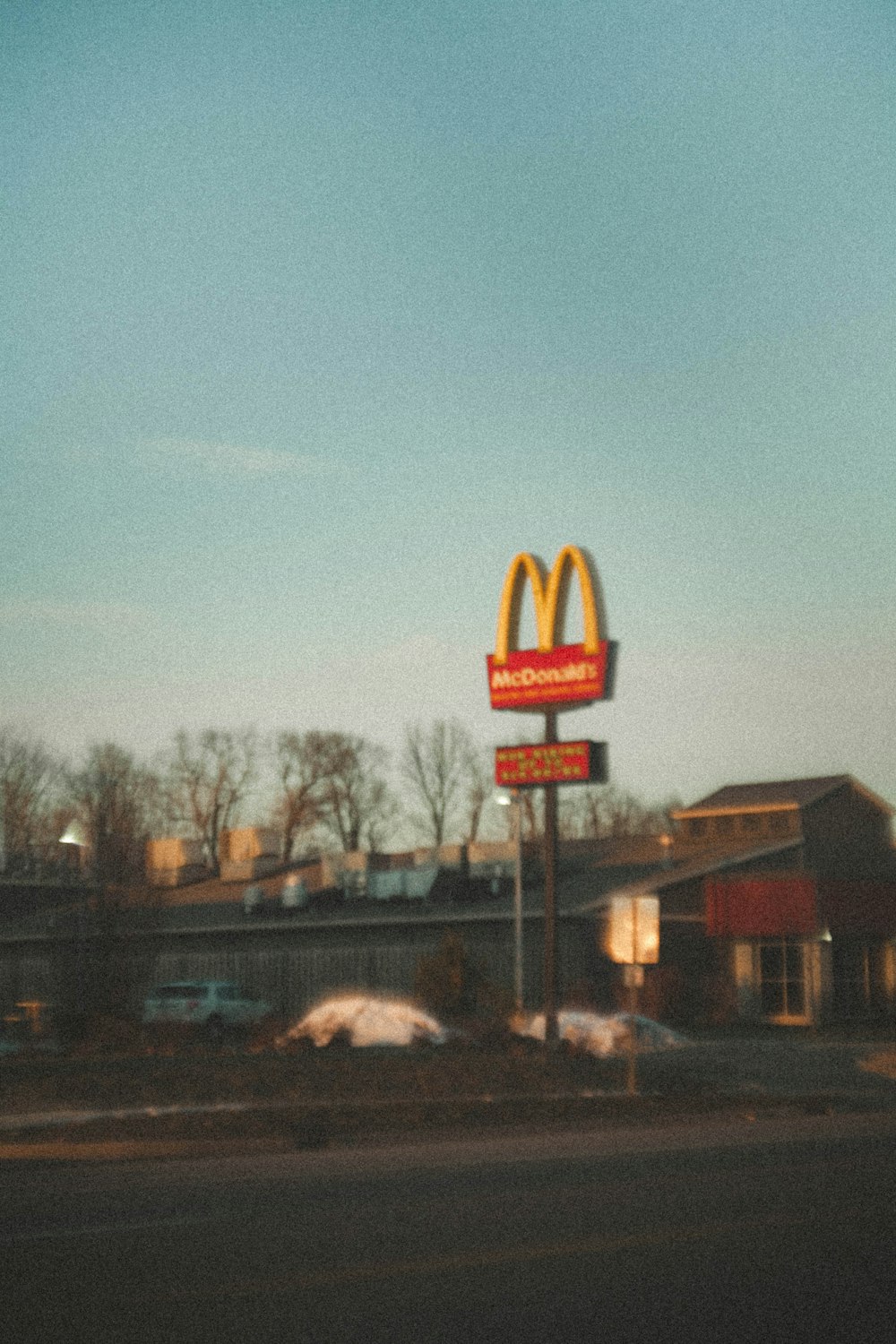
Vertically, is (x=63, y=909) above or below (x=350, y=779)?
below

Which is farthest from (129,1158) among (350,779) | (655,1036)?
(350,779)

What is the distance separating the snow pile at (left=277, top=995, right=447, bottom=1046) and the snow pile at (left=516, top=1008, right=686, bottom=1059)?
2098 millimetres

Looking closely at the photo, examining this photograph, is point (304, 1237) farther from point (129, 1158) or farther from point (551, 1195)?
point (129, 1158)

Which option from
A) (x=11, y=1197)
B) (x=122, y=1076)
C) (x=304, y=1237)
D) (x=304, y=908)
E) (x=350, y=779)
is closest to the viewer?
(x=304, y=1237)

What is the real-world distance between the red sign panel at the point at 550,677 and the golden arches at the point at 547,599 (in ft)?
0.56

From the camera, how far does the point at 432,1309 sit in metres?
7.58

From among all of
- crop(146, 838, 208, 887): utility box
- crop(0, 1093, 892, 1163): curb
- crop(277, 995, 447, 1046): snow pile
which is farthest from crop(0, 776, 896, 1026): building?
crop(0, 1093, 892, 1163): curb

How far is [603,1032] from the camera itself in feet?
109

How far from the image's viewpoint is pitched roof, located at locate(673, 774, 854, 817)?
48.1 metres

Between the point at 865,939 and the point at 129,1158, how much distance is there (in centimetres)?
3430

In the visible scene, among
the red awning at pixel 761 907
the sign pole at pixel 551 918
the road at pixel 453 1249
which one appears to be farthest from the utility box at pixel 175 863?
the road at pixel 453 1249

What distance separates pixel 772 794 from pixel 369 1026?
68.1 feet

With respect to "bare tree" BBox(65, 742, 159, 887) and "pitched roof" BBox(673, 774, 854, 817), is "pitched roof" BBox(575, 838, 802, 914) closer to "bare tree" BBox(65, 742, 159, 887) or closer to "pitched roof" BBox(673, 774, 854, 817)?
"pitched roof" BBox(673, 774, 854, 817)

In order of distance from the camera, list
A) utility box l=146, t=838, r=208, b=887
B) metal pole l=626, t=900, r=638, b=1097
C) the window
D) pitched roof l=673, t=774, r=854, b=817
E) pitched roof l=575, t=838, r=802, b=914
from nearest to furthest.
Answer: metal pole l=626, t=900, r=638, b=1097 → pitched roof l=575, t=838, r=802, b=914 → the window → pitched roof l=673, t=774, r=854, b=817 → utility box l=146, t=838, r=208, b=887
